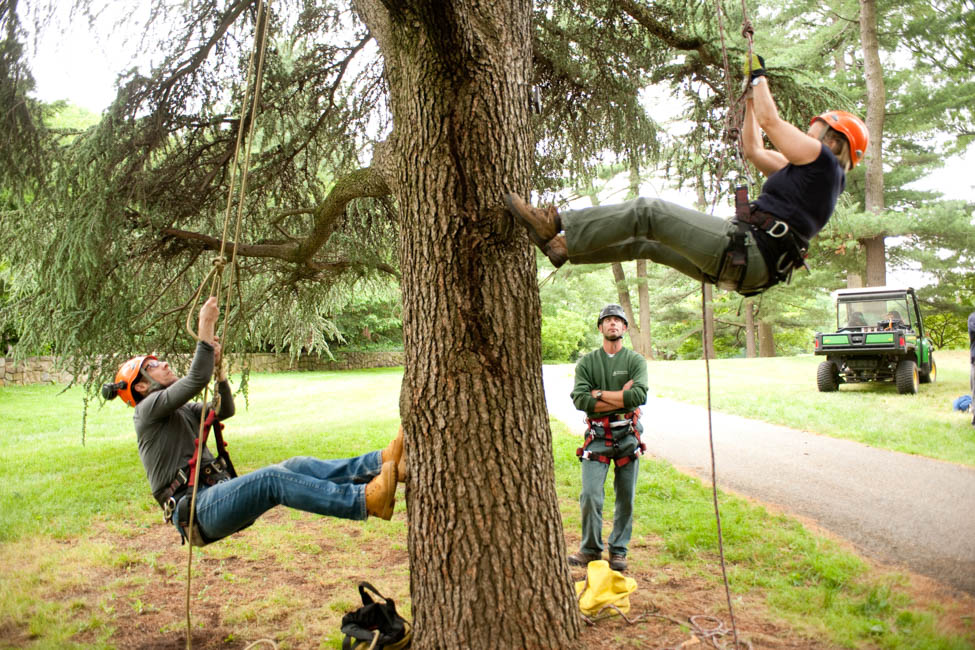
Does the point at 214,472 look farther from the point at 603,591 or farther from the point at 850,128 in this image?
the point at 850,128

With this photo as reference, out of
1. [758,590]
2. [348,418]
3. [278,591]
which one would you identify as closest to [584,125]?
[758,590]

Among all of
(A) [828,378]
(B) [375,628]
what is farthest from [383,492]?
(A) [828,378]

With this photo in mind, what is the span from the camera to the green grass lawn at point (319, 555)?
12.9ft

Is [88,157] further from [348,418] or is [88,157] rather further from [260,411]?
[260,411]

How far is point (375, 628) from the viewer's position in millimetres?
3475

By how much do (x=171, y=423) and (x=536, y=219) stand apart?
2468 mm

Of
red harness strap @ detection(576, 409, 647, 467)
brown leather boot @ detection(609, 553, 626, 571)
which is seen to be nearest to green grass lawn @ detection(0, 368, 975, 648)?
brown leather boot @ detection(609, 553, 626, 571)

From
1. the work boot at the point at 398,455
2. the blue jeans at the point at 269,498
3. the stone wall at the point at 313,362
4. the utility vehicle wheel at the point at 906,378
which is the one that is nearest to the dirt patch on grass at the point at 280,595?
the blue jeans at the point at 269,498

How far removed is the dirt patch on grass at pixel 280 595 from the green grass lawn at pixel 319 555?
22 millimetres

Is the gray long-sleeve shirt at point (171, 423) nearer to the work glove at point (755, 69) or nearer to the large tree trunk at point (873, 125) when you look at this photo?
the work glove at point (755, 69)

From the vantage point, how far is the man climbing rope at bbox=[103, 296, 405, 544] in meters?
3.48

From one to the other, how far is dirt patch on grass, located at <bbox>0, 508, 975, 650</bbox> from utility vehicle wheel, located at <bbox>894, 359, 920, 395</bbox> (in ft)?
33.9

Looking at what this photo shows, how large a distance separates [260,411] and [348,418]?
3.29m

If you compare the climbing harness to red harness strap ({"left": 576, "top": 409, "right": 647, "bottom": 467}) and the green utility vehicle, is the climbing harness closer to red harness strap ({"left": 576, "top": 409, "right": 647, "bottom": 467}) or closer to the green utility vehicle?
red harness strap ({"left": 576, "top": 409, "right": 647, "bottom": 467})
